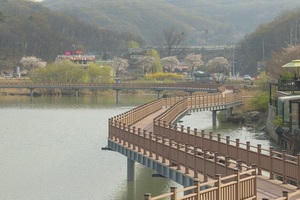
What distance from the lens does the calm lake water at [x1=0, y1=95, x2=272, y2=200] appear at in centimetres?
3728

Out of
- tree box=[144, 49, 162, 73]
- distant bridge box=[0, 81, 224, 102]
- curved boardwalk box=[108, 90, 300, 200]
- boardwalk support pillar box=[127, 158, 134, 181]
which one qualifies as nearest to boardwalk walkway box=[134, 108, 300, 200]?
curved boardwalk box=[108, 90, 300, 200]

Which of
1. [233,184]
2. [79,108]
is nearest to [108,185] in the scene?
[233,184]

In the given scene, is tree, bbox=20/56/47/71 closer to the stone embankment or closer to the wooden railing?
the stone embankment

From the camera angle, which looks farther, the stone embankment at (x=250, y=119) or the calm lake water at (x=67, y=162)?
the stone embankment at (x=250, y=119)

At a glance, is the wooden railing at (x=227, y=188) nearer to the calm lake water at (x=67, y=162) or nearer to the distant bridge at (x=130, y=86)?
the calm lake water at (x=67, y=162)

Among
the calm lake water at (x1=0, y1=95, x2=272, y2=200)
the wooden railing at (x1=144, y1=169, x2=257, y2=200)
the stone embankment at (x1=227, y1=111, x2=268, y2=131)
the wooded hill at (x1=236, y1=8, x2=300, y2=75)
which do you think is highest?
the wooded hill at (x1=236, y1=8, x2=300, y2=75)

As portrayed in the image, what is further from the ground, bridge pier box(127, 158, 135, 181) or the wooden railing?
the wooden railing

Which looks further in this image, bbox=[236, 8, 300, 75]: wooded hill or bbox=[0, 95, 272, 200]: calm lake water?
bbox=[236, 8, 300, 75]: wooded hill

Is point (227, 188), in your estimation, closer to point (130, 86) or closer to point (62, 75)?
point (130, 86)

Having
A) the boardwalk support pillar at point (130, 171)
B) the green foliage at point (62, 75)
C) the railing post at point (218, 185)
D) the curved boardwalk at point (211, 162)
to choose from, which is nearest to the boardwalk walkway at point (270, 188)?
the curved boardwalk at point (211, 162)

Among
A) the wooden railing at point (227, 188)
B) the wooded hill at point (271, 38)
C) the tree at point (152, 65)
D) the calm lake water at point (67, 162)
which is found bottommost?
the calm lake water at point (67, 162)

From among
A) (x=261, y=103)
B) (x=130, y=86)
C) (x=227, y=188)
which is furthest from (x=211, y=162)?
(x=130, y=86)

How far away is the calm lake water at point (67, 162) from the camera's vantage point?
122ft

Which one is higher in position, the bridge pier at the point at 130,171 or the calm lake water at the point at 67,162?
the bridge pier at the point at 130,171
